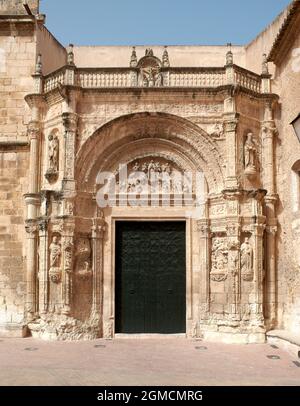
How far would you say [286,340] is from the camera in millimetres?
10070

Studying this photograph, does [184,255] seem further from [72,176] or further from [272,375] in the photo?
[272,375]

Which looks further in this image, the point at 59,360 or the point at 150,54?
the point at 150,54

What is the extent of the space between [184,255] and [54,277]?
9.76 ft

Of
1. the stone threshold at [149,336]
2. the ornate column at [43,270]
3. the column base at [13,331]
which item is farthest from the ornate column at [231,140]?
the column base at [13,331]

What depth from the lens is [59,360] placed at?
8.82 metres

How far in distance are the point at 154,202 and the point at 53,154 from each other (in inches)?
101

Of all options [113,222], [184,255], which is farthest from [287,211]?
[113,222]

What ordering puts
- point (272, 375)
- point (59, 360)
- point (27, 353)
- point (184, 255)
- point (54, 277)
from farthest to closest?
point (184, 255), point (54, 277), point (27, 353), point (59, 360), point (272, 375)

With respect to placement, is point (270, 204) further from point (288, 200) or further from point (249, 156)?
point (249, 156)

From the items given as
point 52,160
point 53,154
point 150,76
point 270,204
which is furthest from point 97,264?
point 150,76

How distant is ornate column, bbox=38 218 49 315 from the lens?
1138cm

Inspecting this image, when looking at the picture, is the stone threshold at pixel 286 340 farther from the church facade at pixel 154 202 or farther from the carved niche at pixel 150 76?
the carved niche at pixel 150 76

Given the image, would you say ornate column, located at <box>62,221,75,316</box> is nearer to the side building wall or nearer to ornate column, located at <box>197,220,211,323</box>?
the side building wall

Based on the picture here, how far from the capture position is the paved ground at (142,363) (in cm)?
732
